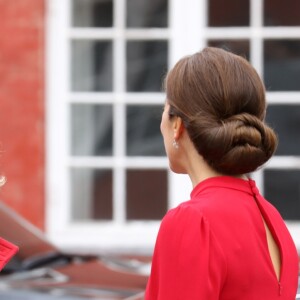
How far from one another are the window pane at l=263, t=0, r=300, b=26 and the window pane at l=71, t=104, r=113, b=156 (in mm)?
1320

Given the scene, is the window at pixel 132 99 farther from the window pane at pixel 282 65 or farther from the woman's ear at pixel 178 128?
the woman's ear at pixel 178 128

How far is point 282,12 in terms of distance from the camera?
7258mm

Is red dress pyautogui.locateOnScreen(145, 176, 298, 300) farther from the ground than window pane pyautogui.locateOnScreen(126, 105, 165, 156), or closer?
farther from the ground

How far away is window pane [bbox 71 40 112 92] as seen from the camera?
24.2 ft

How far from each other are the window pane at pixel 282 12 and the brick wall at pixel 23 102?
154 cm

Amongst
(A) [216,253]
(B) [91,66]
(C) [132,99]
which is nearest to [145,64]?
(C) [132,99]

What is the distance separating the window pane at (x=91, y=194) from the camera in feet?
24.3

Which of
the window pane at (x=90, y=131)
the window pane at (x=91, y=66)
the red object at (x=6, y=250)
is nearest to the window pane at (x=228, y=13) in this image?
the window pane at (x=91, y=66)

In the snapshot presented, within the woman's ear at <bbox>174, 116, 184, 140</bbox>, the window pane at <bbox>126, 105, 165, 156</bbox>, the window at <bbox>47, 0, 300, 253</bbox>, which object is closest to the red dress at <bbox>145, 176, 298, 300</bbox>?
the woman's ear at <bbox>174, 116, 184, 140</bbox>

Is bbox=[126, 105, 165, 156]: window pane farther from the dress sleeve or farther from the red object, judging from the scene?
the dress sleeve

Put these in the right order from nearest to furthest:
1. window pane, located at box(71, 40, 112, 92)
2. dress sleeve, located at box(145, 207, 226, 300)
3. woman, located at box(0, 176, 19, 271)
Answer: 1. dress sleeve, located at box(145, 207, 226, 300)
2. woman, located at box(0, 176, 19, 271)
3. window pane, located at box(71, 40, 112, 92)

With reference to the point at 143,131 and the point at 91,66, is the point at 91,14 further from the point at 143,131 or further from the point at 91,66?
the point at 143,131

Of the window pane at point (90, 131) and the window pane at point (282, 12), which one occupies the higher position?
the window pane at point (282, 12)

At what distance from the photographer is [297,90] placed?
730cm
